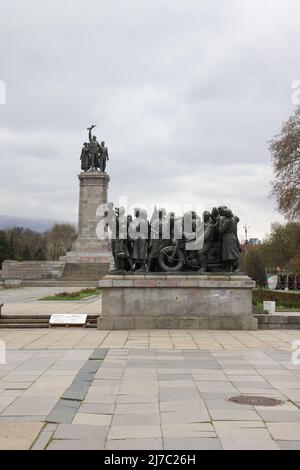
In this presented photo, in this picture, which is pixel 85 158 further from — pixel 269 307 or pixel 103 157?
pixel 269 307

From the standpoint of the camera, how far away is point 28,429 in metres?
6.82

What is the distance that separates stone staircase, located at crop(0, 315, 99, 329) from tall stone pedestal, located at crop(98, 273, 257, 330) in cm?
109

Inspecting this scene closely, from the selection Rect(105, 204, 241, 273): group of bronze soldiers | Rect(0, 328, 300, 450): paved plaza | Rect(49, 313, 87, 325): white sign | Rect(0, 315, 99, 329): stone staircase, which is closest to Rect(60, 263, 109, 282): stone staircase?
Rect(0, 315, 99, 329): stone staircase

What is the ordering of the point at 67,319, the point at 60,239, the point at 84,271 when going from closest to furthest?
the point at 67,319, the point at 84,271, the point at 60,239

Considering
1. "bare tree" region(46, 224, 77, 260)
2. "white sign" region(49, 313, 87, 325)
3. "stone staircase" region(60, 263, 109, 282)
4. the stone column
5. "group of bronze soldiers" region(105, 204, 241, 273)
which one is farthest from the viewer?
"bare tree" region(46, 224, 77, 260)

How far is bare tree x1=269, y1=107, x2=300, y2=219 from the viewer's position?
38.9m

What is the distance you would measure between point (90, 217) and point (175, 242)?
151ft

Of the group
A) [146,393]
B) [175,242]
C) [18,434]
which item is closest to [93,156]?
[175,242]

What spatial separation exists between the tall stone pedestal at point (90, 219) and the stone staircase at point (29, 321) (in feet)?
144

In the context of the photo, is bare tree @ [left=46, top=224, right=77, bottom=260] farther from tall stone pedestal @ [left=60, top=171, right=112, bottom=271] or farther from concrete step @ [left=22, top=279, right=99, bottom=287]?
concrete step @ [left=22, top=279, right=99, bottom=287]

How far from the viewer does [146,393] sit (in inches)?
350

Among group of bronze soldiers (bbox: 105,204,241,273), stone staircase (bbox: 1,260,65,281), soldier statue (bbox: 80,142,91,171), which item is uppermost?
soldier statue (bbox: 80,142,91,171)
